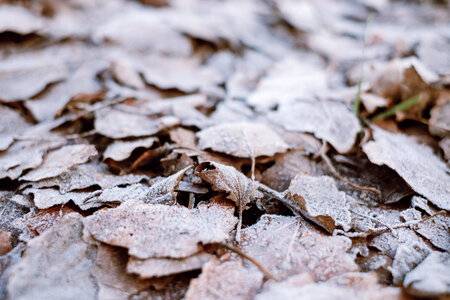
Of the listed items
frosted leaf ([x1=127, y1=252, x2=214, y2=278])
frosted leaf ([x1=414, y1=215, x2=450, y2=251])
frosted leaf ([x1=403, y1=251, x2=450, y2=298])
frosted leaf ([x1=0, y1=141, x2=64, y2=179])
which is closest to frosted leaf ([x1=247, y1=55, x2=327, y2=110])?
frosted leaf ([x1=414, y1=215, x2=450, y2=251])

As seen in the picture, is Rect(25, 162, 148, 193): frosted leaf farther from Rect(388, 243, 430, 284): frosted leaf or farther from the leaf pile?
Rect(388, 243, 430, 284): frosted leaf

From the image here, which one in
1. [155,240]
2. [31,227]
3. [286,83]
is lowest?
[31,227]

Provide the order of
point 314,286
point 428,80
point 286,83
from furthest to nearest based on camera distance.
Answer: point 286,83 < point 428,80 < point 314,286

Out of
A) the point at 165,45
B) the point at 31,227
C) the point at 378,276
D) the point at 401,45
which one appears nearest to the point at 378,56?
the point at 401,45

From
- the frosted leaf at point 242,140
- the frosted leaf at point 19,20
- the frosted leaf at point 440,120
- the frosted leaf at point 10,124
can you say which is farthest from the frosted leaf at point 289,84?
the frosted leaf at point 19,20

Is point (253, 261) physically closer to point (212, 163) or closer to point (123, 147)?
point (212, 163)

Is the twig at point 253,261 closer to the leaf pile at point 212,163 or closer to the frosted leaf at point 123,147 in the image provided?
the leaf pile at point 212,163

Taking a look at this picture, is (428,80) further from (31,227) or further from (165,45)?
(31,227)
